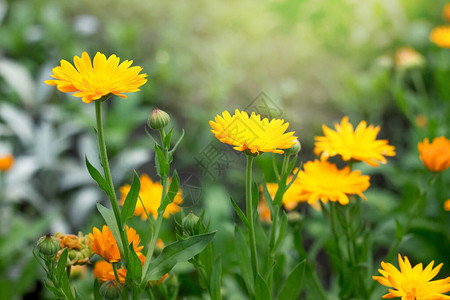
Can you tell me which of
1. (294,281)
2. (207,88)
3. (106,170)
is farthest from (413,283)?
(207,88)

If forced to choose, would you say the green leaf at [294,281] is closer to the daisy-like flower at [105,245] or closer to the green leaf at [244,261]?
the green leaf at [244,261]

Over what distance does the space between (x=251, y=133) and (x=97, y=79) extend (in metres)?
0.20

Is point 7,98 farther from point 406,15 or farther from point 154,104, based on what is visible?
point 406,15

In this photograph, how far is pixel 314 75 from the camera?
8.85 feet

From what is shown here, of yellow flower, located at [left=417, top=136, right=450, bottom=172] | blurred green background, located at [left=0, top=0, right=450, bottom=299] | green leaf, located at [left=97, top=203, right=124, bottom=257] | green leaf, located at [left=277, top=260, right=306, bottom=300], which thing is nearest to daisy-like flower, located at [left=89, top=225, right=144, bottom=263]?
green leaf, located at [left=97, top=203, right=124, bottom=257]

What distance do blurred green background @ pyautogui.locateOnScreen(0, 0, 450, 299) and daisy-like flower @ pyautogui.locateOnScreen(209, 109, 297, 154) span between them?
3.01ft

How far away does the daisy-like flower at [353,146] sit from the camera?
81cm

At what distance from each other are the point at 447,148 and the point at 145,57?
2087 mm

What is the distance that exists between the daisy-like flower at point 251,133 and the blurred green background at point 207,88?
92cm

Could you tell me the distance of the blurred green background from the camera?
192cm

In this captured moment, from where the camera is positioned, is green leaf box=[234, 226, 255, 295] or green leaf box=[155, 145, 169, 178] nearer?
green leaf box=[155, 145, 169, 178]

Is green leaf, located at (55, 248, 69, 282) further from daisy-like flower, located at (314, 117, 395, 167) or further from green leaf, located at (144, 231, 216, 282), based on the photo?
daisy-like flower, located at (314, 117, 395, 167)

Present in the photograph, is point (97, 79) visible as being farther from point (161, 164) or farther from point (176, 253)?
point (176, 253)

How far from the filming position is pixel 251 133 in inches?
25.2
